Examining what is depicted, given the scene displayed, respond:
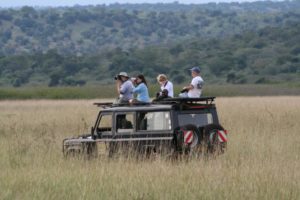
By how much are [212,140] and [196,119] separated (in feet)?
1.35

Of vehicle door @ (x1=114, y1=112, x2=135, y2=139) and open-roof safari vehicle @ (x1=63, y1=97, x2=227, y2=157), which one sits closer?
open-roof safari vehicle @ (x1=63, y1=97, x2=227, y2=157)

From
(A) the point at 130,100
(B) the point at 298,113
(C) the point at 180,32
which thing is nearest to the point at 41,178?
(A) the point at 130,100

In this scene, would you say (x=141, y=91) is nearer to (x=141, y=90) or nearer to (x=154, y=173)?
(x=141, y=90)

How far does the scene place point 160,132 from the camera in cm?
1488

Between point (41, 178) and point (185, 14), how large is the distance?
167m

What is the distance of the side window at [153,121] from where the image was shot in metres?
14.9

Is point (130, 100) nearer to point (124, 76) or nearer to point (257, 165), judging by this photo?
point (124, 76)


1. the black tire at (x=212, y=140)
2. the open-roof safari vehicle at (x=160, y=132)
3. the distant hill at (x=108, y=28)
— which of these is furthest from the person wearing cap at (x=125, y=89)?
the distant hill at (x=108, y=28)

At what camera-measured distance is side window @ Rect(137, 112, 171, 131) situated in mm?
14938

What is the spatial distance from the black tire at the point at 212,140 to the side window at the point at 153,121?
1.87 ft

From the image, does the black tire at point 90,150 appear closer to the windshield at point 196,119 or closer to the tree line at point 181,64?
the windshield at point 196,119

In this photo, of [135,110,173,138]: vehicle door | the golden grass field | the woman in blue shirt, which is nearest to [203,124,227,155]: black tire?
the golden grass field

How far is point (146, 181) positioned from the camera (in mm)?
12422

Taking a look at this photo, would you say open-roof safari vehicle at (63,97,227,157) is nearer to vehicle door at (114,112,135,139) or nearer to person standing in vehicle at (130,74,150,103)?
vehicle door at (114,112,135,139)
